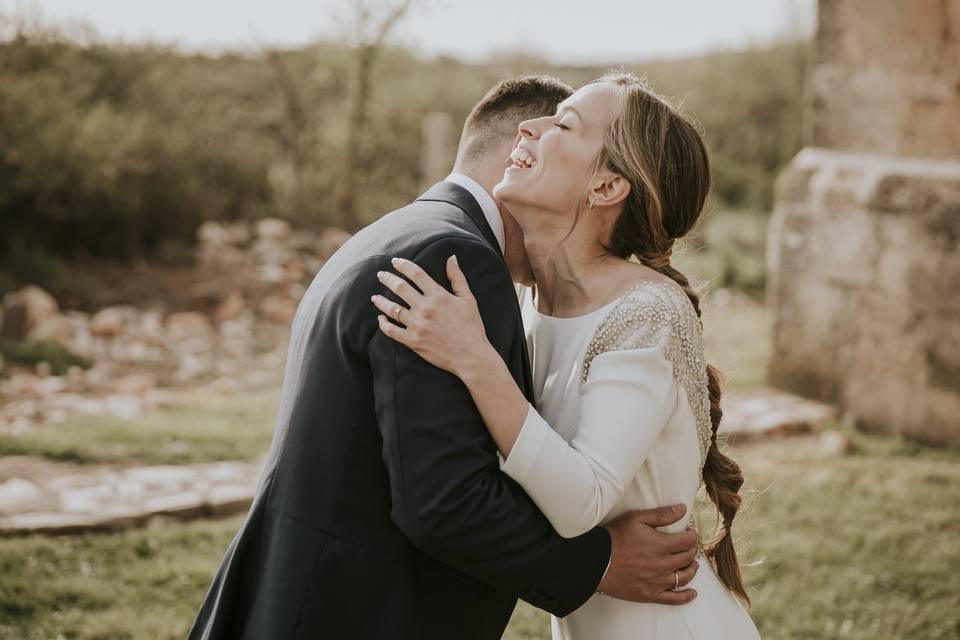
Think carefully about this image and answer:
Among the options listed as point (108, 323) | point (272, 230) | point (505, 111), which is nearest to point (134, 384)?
point (108, 323)

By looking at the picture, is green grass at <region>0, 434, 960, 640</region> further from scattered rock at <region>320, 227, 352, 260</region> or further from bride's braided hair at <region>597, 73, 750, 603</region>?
scattered rock at <region>320, 227, 352, 260</region>

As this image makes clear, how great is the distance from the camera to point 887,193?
659 cm

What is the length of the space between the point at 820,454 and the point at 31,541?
15.5 feet

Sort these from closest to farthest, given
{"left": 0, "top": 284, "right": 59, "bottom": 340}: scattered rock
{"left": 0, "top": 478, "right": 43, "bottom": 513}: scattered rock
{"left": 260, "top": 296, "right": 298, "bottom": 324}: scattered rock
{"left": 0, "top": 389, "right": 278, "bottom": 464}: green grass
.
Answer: {"left": 0, "top": 478, "right": 43, "bottom": 513}: scattered rock
{"left": 0, "top": 389, "right": 278, "bottom": 464}: green grass
{"left": 0, "top": 284, "right": 59, "bottom": 340}: scattered rock
{"left": 260, "top": 296, "right": 298, "bottom": 324}: scattered rock

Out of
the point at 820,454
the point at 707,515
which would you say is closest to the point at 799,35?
the point at 820,454

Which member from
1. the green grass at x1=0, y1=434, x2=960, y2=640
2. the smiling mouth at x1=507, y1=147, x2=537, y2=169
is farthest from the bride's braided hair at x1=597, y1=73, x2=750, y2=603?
the green grass at x1=0, y1=434, x2=960, y2=640

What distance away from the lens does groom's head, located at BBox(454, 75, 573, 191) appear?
2471 mm

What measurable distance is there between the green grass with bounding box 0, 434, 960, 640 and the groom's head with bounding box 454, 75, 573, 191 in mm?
1623

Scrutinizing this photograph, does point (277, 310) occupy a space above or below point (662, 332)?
below

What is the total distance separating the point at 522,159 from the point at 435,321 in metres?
0.66

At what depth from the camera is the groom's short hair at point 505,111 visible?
2527 millimetres

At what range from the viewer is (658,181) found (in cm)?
221

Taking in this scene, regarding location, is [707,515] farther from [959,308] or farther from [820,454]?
[959,308]

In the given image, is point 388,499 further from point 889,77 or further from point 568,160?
point 889,77
